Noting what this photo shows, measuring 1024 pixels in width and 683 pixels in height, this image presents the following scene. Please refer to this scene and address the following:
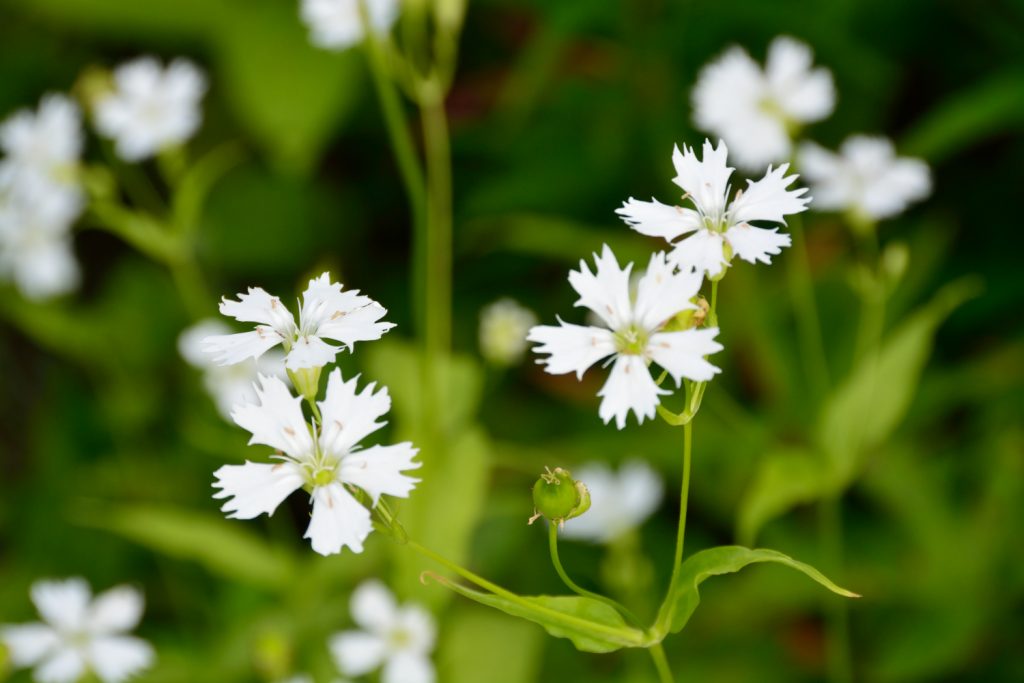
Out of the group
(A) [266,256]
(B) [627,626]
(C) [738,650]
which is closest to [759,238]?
(B) [627,626]

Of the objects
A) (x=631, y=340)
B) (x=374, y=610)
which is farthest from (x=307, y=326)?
(x=374, y=610)

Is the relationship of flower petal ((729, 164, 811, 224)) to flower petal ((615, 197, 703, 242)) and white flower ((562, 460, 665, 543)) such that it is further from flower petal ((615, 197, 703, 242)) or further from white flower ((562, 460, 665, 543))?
white flower ((562, 460, 665, 543))

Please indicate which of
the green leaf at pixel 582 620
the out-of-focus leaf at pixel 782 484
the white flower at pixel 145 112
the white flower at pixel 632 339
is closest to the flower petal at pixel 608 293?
the white flower at pixel 632 339

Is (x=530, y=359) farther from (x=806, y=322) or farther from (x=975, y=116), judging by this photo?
(x=975, y=116)

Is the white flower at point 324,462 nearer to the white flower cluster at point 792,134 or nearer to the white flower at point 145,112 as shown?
the white flower cluster at point 792,134

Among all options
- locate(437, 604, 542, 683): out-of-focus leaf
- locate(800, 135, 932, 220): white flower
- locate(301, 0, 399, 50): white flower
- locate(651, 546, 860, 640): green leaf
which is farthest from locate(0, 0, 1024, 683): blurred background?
locate(651, 546, 860, 640): green leaf

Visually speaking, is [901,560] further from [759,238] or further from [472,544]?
[759,238]

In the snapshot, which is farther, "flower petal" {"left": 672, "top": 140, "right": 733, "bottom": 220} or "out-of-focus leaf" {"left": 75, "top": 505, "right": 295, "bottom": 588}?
"out-of-focus leaf" {"left": 75, "top": 505, "right": 295, "bottom": 588}
